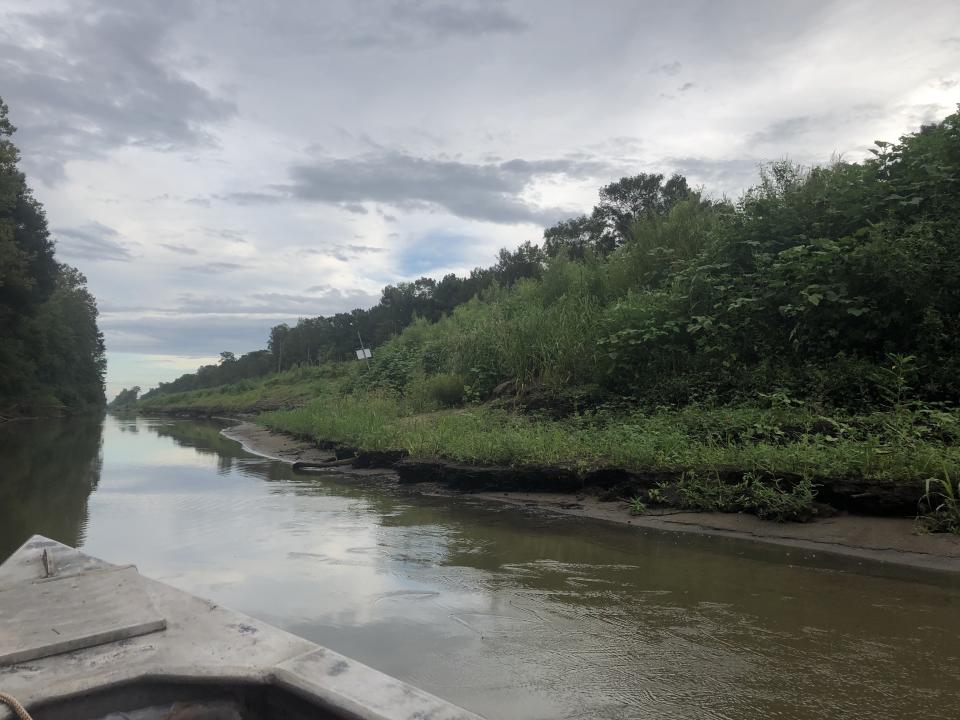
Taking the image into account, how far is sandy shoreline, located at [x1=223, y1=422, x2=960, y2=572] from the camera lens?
5188 millimetres

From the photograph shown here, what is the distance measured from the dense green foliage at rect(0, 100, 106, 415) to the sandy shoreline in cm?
2212

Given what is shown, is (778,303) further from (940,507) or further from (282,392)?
(282,392)

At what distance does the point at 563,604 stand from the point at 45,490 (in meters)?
9.94

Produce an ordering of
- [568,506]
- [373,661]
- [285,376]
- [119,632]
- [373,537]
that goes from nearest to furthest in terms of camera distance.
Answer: [119,632] → [373,661] → [373,537] → [568,506] → [285,376]

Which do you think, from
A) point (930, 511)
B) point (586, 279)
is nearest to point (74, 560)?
point (930, 511)

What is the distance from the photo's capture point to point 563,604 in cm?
459

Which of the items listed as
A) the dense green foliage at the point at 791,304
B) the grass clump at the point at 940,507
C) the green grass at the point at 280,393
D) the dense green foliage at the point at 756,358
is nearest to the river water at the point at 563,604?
the grass clump at the point at 940,507

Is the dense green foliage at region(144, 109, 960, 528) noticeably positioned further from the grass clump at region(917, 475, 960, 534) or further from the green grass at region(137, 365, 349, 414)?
the green grass at region(137, 365, 349, 414)

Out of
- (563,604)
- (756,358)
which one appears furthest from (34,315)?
(563,604)

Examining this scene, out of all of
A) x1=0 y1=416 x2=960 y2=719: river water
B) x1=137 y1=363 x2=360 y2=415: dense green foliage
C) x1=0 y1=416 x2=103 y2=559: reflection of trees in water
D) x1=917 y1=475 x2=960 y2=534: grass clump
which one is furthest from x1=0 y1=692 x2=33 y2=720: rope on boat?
x1=137 y1=363 x2=360 y2=415: dense green foliage

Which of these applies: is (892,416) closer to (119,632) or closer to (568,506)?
(568,506)

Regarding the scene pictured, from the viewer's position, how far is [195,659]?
2.63 meters

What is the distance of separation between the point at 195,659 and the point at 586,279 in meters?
14.7

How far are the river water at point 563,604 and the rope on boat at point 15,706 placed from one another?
184cm
